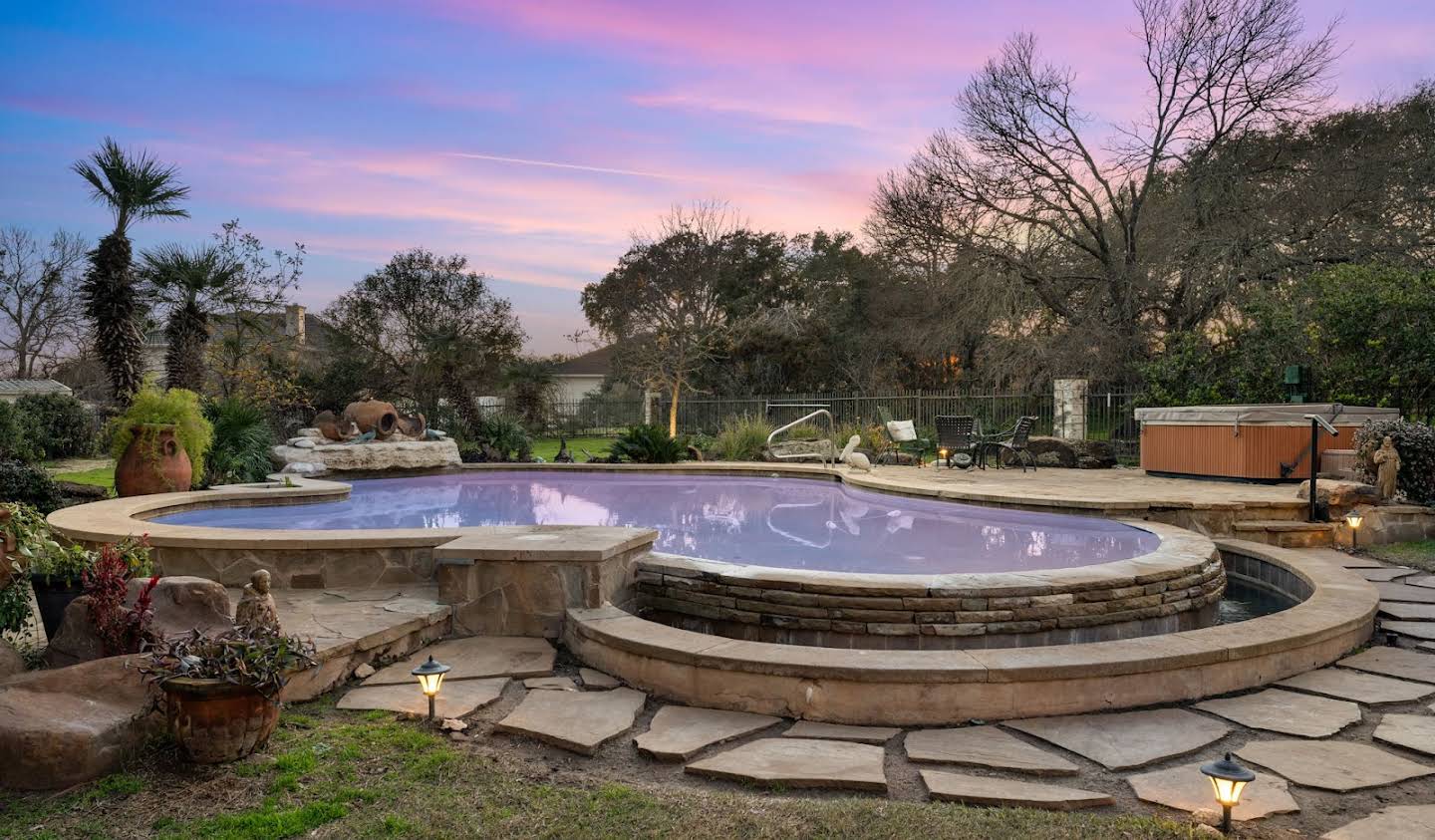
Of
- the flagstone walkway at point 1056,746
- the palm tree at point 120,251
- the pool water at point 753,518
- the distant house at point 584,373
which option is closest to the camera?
the flagstone walkway at point 1056,746

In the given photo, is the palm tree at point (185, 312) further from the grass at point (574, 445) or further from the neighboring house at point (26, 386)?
the neighboring house at point (26, 386)

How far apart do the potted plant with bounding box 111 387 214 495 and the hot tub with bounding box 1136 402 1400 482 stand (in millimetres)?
11452

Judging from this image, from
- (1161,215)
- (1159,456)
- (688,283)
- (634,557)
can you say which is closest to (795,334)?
(688,283)

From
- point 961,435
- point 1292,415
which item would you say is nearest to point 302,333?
point 961,435

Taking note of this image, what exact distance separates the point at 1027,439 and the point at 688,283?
13.6 m

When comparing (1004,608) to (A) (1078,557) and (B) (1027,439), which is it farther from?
(B) (1027,439)

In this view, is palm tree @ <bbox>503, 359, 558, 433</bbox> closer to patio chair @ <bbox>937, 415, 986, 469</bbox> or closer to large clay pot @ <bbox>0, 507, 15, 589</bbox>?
patio chair @ <bbox>937, 415, 986, 469</bbox>

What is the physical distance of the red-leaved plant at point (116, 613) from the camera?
10.5ft

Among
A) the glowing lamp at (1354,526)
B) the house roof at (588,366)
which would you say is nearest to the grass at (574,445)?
the glowing lamp at (1354,526)

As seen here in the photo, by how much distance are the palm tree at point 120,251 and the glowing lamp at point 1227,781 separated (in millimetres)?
11905

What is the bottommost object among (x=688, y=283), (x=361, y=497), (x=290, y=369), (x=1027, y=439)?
(x=361, y=497)

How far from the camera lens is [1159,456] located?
1047 cm

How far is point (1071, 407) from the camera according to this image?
1404 centimetres

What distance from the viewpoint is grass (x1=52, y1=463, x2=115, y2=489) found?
11669 millimetres
